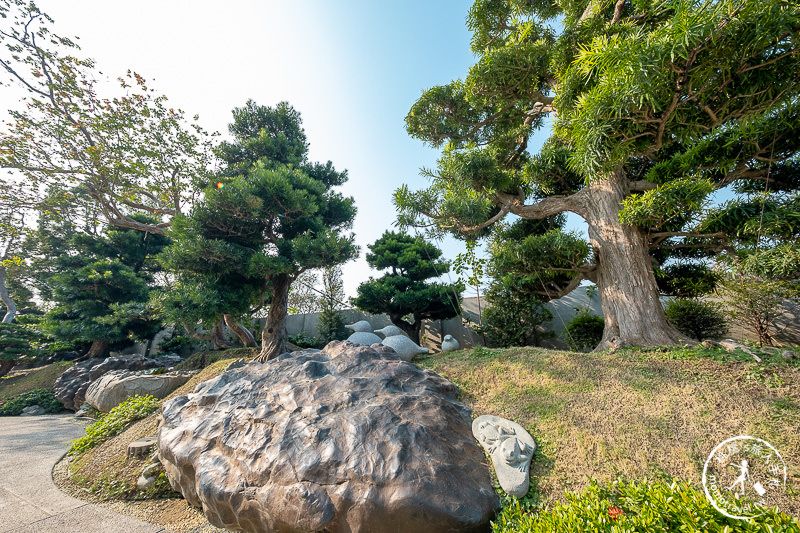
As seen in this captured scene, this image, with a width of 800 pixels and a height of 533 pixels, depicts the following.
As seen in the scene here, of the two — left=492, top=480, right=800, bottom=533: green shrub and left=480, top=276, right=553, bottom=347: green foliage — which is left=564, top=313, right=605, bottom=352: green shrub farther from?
left=492, top=480, right=800, bottom=533: green shrub

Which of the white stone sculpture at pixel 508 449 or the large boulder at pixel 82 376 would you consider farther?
the large boulder at pixel 82 376

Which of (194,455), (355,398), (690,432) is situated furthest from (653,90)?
(194,455)

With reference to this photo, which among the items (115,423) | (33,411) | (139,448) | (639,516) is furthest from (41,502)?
(33,411)

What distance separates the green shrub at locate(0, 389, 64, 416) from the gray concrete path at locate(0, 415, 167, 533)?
10.4 ft

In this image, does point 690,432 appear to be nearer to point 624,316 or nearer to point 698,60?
point 624,316

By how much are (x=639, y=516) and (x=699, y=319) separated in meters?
5.19

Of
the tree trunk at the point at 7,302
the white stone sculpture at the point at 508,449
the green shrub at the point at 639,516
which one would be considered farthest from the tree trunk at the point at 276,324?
the tree trunk at the point at 7,302

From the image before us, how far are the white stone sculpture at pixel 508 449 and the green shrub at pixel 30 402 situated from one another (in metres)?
9.02

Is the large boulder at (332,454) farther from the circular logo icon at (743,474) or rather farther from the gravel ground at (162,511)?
the circular logo icon at (743,474)

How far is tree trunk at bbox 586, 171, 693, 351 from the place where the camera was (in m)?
3.25

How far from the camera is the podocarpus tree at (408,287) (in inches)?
267

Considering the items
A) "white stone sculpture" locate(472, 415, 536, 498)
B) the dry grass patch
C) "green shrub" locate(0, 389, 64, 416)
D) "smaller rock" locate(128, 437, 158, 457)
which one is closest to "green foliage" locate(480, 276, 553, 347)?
the dry grass patch

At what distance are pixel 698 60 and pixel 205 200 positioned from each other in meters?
6.00

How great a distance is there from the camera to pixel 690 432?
6.05ft
